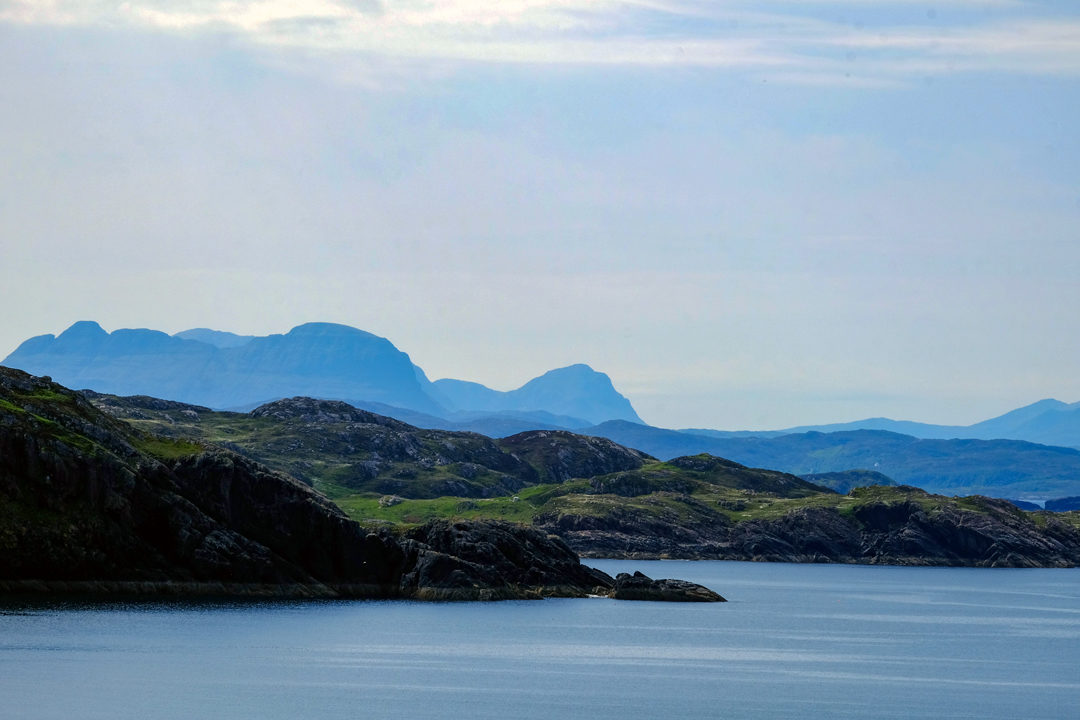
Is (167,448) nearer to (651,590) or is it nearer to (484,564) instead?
(484,564)

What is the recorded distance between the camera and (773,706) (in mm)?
101938

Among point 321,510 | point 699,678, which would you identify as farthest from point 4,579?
point 699,678

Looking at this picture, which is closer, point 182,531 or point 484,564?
point 182,531

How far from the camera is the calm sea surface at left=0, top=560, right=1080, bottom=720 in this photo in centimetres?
9600

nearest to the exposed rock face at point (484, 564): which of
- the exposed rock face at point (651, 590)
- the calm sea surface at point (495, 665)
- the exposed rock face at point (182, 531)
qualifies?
the exposed rock face at point (182, 531)

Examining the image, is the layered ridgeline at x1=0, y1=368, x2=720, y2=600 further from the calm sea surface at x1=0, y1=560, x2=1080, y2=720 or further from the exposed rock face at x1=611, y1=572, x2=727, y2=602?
the exposed rock face at x1=611, y1=572, x2=727, y2=602

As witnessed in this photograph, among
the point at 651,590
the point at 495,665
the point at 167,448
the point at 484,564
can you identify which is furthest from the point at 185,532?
the point at 651,590

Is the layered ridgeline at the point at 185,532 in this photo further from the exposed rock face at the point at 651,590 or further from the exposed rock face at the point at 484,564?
the exposed rock face at the point at 651,590

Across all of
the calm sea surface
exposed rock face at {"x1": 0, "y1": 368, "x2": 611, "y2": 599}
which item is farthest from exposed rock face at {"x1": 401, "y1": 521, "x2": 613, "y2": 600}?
the calm sea surface

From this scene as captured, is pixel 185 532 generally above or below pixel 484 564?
above

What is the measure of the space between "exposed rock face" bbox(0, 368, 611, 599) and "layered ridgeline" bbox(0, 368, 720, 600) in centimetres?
15

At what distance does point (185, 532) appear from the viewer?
150500mm

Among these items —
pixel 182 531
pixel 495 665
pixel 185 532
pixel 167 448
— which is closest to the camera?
pixel 495 665

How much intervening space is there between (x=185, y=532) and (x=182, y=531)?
13.6 inches
